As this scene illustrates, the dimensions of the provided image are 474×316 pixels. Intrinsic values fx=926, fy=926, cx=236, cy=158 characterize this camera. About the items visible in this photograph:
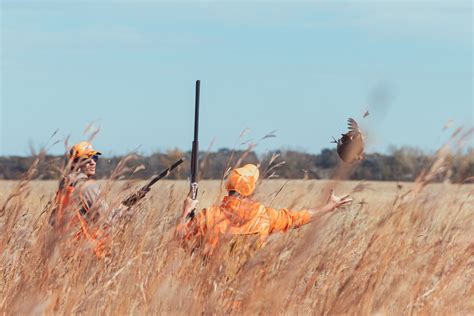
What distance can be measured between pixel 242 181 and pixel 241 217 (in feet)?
1.80

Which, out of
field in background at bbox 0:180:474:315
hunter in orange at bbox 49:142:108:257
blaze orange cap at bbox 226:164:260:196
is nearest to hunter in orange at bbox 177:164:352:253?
blaze orange cap at bbox 226:164:260:196

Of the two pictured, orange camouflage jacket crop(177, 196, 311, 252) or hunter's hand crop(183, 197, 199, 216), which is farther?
hunter's hand crop(183, 197, 199, 216)

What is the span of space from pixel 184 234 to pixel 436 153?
4.95 ft

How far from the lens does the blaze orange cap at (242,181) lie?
5.84m

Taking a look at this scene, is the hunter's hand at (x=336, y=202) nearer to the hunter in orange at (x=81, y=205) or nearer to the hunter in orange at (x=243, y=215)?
the hunter in orange at (x=243, y=215)

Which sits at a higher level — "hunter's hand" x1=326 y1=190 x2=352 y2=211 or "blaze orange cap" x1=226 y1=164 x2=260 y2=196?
"blaze orange cap" x1=226 y1=164 x2=260 y2=196

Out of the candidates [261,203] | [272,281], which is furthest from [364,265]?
[261,203]

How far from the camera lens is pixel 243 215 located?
527 centimetres

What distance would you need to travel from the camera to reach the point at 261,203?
5.90m

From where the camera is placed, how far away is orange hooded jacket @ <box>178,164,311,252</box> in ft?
17.1

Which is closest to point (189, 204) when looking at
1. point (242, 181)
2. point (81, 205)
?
point (242, 181)

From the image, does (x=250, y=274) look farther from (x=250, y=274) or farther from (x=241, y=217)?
(x=241, y=217)

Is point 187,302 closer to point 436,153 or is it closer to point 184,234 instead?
point 184,234

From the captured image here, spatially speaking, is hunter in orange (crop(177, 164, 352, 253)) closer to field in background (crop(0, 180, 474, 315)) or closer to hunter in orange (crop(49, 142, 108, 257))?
field in background (crop(0, 180, 474, 315))
